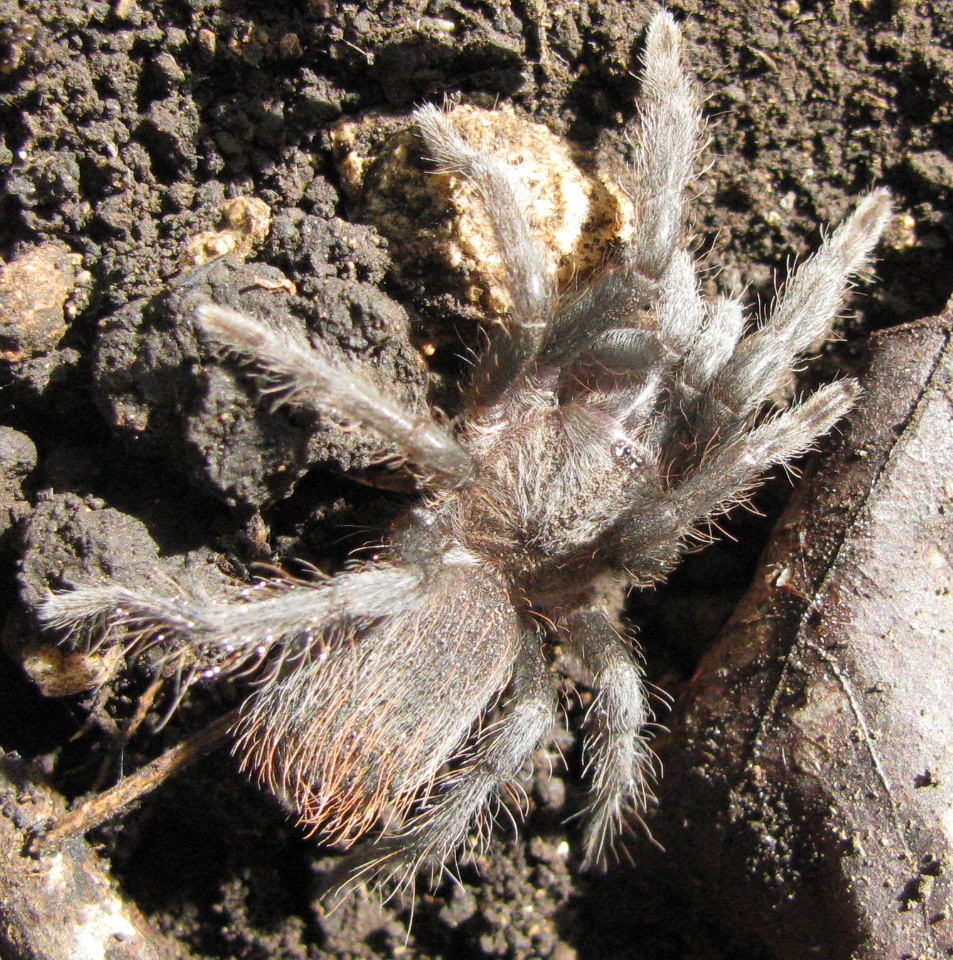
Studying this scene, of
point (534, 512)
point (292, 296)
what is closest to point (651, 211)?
point (534, 512)

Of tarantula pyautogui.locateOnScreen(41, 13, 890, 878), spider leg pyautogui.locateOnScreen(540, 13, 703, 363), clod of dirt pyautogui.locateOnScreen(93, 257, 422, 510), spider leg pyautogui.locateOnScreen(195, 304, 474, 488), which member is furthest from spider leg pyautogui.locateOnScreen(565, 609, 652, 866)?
clod of dirt pyautogui.locateOnScreen(93, 257, 422, 510)

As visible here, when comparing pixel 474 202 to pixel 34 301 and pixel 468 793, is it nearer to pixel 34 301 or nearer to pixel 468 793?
pixel 34 301

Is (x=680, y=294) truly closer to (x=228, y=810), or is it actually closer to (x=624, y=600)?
(x=624, y=600)

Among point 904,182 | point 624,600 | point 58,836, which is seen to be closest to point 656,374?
point 624,600

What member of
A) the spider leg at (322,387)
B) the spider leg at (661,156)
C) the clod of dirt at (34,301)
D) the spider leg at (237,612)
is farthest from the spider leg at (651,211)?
the clod of dirt at (34,301)

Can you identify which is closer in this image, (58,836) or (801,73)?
(58,836)

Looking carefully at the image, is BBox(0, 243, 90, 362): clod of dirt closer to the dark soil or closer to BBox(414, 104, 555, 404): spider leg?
the dark soil
